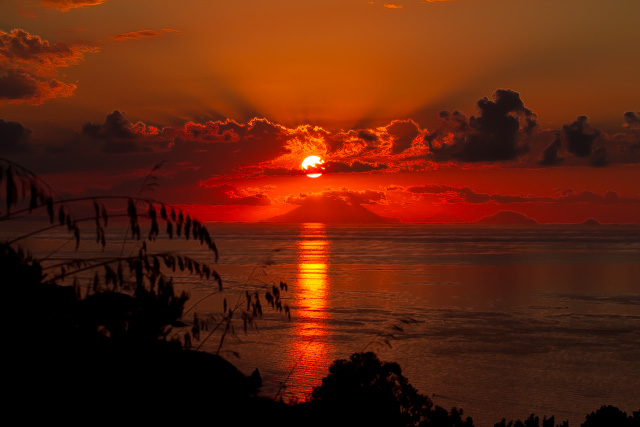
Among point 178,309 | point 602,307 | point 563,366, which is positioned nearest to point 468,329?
point 563,366

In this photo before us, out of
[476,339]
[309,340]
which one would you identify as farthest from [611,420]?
[309,340]

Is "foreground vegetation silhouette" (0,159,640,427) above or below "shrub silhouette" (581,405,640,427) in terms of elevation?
above

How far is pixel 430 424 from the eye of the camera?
16594 mm

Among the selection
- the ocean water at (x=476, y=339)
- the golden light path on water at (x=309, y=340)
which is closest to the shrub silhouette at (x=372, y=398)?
the ocean water at (x=476, y=339)

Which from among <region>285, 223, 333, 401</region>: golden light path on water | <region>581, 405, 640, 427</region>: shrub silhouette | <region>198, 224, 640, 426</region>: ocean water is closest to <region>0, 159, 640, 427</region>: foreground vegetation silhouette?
<region>198, 224, 640, 426</region>: ocean water

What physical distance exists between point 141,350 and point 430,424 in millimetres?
11687

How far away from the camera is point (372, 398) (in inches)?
650

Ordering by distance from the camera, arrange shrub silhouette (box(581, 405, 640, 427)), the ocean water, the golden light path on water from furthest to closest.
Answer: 1. the golden light path on water
2. the ocean water
3. shrub silhouette (box(581, 405, 640, 427))

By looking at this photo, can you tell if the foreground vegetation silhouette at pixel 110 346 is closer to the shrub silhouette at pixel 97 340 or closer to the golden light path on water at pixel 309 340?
the shrub silhouette at pixel 97 340

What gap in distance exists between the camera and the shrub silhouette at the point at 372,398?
1545 cm

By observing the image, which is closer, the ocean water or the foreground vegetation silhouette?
the foreground vegetation silhouette

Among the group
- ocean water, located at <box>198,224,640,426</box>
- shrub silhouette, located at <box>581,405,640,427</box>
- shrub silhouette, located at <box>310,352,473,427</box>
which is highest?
shrub silhouette, located at <box>310,352,473,427</box>

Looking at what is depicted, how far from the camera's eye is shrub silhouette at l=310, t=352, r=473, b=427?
15.4 meters

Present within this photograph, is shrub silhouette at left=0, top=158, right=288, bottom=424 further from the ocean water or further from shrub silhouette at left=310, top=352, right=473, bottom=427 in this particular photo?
shrub silhouette at left=310, top=352, right=473, bottom=427
